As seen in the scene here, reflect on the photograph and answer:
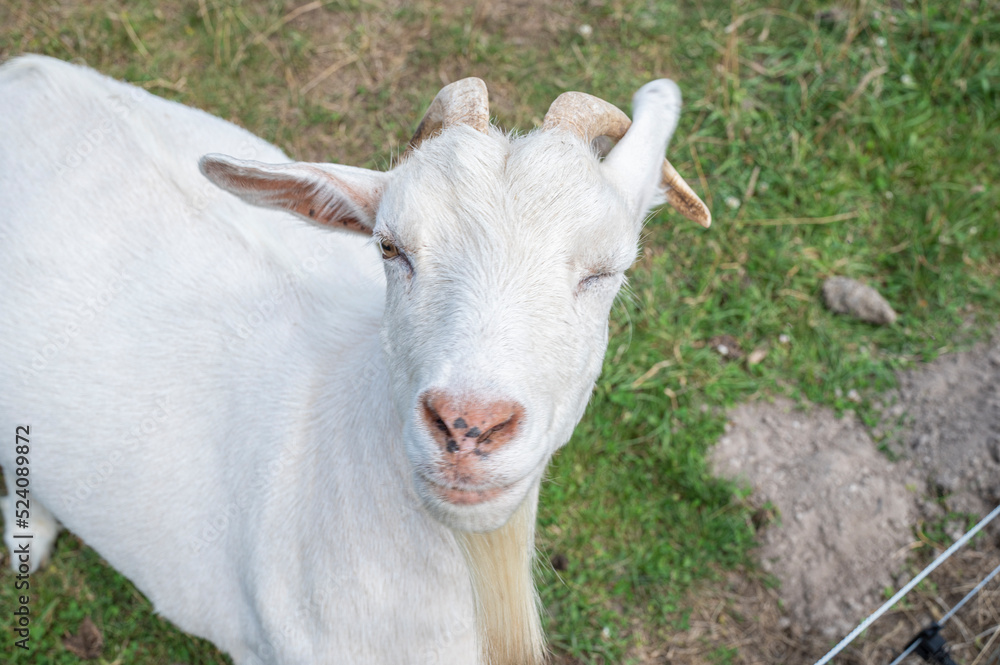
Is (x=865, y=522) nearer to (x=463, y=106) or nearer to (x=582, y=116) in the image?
(x=582, y=116)

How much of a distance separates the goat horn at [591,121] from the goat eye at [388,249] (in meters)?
0.59

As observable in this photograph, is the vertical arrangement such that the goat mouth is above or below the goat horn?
below

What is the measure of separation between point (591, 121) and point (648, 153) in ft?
0.69

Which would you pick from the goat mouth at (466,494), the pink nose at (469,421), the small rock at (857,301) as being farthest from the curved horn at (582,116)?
the small rock at (857,301)

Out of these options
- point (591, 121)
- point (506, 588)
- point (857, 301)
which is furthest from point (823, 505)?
point (591, 121)

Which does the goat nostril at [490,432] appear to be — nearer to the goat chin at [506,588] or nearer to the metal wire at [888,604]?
the goat chin at [506,588]

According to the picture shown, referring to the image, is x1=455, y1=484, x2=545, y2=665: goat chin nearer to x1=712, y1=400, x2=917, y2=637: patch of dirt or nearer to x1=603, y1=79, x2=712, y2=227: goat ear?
x1=603, y1=79, x2=712, y2=227: goat ear

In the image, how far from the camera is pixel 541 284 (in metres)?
1.88

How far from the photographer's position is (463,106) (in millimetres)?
2182

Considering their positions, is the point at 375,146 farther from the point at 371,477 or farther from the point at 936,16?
the point at 936,16

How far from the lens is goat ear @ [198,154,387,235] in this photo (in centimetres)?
214

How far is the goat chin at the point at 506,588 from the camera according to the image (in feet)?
7.18

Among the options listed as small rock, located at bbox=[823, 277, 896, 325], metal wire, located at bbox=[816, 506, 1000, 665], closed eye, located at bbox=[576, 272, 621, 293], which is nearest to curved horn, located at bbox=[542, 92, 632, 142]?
closed eye, located at bbox=[576, 272, 621, 293]

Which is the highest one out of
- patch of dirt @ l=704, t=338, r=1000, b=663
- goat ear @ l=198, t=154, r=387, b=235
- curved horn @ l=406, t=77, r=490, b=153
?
curved horn @ l=406, t=77, r=490, b=153
